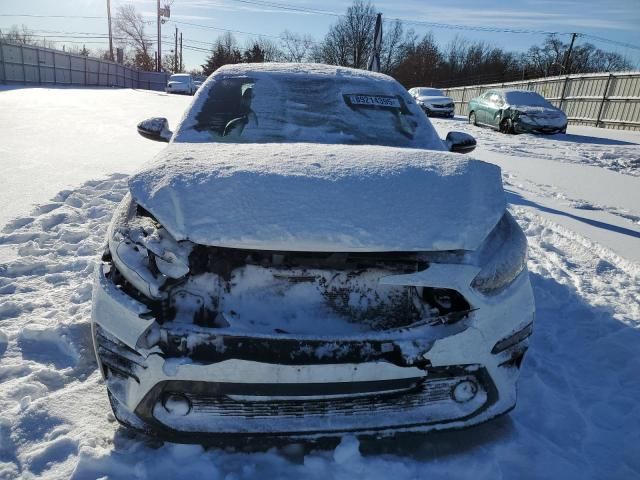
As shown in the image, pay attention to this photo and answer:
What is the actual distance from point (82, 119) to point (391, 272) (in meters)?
13.4

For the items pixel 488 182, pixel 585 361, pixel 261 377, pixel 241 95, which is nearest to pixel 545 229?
pixel 585 361

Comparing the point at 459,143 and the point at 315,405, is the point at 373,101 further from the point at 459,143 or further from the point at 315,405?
the point at 315,405

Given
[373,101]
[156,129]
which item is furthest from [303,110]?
[156,129]

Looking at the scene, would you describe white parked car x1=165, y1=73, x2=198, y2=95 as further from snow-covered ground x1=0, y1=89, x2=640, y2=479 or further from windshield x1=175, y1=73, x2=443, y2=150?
windshield x1=175, y1=73, x2=443, y2=150

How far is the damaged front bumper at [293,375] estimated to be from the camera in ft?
4.90

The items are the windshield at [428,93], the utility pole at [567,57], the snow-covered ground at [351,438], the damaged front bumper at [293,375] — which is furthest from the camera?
the utility pole at [567,57]

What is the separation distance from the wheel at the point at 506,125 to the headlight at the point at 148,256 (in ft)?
48.6

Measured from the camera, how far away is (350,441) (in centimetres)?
172

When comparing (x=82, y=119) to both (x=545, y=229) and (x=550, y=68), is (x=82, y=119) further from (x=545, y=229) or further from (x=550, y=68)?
(x=550, y=68)

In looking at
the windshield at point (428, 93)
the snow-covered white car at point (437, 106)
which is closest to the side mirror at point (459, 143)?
the snow-covered white car at point (437, 106)

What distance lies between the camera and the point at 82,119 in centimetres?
1256

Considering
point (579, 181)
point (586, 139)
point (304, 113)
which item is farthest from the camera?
point (586, 139)

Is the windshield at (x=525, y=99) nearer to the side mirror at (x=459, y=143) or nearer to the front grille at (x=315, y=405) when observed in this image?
the side mirror at (x=459, y=143)

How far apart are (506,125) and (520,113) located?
769mm
